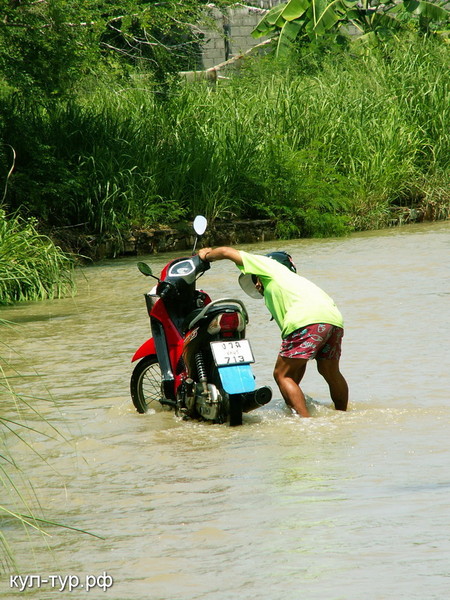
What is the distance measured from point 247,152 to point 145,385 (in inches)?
409

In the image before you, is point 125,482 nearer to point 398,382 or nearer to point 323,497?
point 323,497

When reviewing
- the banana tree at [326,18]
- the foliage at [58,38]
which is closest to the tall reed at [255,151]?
the foliage at [58,38]

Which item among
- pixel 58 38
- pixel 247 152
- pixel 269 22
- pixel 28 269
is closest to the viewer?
pixel 28 269

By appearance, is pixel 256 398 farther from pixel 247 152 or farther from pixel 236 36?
pixel 236 36

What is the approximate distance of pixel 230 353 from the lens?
5.85 meters

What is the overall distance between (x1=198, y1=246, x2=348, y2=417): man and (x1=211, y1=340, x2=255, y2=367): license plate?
0.34 metres

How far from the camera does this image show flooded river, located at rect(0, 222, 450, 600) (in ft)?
12.1

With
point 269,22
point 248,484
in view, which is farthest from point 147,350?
point 269,22

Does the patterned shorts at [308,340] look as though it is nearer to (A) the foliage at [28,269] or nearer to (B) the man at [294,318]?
(B) the man at [294,318]

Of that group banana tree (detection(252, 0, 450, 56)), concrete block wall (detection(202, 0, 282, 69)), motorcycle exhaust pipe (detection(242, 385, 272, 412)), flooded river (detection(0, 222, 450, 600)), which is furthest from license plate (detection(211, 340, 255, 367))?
concrete block wall (detection(202, 0, 282, 69))

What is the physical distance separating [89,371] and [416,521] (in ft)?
14.2

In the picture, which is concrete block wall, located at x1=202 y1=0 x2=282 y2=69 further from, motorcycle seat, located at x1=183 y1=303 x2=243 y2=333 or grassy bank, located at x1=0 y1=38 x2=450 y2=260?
motorcycle seat, located at x1=183 y1=303 x2=243 y2=333

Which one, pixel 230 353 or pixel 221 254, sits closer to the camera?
pixel 230 353

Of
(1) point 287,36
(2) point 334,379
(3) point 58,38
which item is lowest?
(2) point 334,379
